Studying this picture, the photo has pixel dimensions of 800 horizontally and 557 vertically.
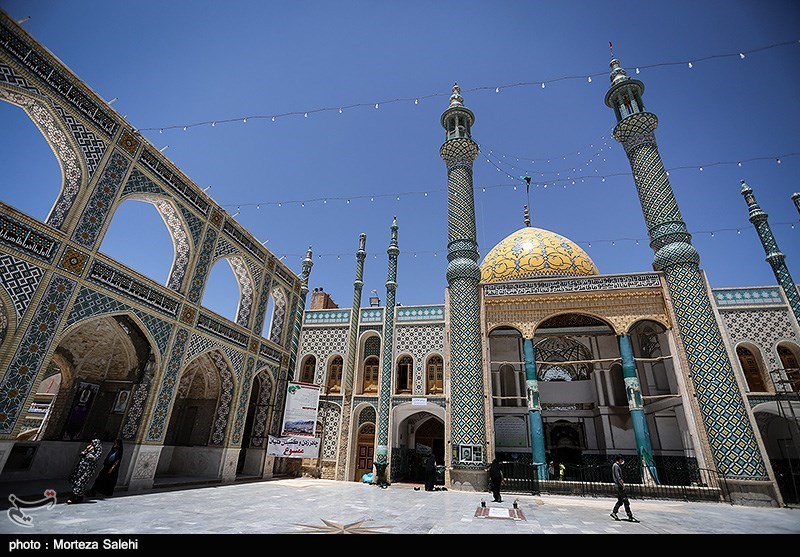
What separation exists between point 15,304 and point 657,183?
17.2 metres

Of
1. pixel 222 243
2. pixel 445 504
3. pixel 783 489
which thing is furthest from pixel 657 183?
pixel 222 243

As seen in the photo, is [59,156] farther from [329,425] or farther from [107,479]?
[329,425]

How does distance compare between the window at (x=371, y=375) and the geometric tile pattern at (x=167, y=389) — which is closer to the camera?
the geometric tile pattern at (x=167, y=389)

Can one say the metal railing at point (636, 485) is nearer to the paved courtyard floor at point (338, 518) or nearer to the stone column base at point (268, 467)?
the paved courtyard floor at point (338, 518)

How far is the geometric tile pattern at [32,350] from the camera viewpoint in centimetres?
597

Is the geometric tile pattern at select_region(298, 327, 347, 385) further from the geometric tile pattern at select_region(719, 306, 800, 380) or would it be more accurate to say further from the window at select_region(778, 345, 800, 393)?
the window at select_region(778, 345, 800, 393)

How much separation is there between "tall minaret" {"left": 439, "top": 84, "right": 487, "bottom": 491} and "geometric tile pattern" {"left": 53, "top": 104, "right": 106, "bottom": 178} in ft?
33.1

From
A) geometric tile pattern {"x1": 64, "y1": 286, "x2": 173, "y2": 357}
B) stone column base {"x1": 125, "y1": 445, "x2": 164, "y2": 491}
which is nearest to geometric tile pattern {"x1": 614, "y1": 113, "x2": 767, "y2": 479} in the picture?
stone column base {"x1": 125, "y1": 445, "x2": 164, "y2": 491}

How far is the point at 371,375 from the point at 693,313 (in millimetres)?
11151

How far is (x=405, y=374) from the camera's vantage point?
1536cm

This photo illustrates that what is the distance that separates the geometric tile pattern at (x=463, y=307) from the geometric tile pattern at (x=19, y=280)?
10.2 m

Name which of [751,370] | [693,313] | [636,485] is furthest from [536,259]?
[636,485]

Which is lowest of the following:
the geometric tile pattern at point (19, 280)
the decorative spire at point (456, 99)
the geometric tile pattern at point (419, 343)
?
the geometric tile pattern at point (19, 280)

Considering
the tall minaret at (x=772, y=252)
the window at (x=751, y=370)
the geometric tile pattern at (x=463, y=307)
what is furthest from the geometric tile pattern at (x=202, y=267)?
the tall minaret at (x=772, y=252)
